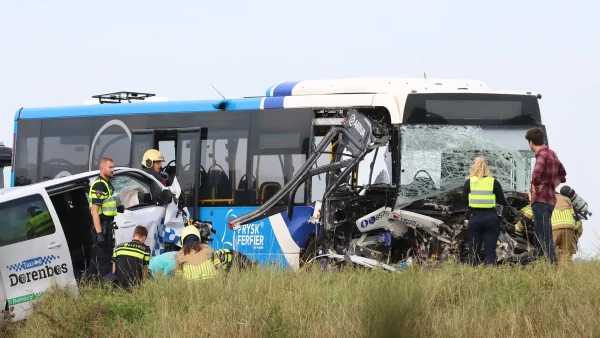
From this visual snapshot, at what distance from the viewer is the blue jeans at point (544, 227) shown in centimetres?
1150

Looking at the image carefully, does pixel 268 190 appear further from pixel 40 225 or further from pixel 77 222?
pixel 40 225

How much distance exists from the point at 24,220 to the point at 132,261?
1465mm

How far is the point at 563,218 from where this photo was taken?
13.2 m

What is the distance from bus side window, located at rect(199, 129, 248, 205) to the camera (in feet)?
53.7

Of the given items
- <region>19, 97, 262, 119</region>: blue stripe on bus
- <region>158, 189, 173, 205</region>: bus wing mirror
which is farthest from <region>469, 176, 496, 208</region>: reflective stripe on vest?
<region>19, 97, 262, 119</region>: blue stripe on bus

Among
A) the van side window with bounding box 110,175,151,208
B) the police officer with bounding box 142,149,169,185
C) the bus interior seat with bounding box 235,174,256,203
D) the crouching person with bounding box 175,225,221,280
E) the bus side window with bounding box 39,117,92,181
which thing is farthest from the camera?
the bus side window with bounding box 39,117,92,181

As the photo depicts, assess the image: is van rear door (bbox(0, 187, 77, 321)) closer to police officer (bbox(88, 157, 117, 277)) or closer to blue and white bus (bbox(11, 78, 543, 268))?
police officer (bbox(88, 157, 117, 277))

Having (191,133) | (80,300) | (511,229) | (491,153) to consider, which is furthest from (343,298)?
(191,133)

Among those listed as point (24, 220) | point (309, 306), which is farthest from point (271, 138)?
point (309, 306)

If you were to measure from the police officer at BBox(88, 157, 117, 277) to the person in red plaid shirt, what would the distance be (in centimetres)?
484

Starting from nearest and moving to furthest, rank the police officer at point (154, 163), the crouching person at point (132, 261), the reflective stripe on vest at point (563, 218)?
the crouching person at point (132, 261), the reflective stripe on vest at point (563, 218), the police officer at point (154, 163)

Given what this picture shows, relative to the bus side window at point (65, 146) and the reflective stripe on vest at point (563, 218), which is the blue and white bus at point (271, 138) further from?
the reflective stripe on vest at point (563, 218)

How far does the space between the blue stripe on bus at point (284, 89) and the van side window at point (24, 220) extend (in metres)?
6.93

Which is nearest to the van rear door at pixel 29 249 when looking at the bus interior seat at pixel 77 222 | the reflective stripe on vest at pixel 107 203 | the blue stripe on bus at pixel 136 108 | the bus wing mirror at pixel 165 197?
the reflective stripe on vest at pixel 107 203
